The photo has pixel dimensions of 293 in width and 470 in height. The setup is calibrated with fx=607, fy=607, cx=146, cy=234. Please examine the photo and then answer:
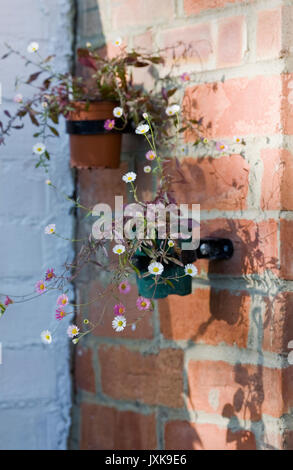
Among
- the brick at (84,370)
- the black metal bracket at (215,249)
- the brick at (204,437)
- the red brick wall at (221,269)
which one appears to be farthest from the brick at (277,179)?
the brick at (84,370)

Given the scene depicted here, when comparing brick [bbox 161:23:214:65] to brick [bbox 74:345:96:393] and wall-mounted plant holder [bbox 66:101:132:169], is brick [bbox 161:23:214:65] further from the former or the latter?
brick [bbox 74:345:96:393]

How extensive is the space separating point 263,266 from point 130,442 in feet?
1.75

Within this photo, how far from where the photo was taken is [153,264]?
1061 millimetres

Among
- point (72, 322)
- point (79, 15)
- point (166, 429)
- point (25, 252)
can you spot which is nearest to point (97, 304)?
point (72, 322)

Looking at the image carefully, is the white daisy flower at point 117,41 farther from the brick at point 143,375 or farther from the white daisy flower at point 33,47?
the brick at point 143,375

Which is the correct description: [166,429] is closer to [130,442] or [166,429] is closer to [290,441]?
[130,442]

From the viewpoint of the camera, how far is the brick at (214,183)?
121cm

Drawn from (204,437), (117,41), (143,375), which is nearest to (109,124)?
(117,41)

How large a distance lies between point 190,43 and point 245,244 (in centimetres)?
43

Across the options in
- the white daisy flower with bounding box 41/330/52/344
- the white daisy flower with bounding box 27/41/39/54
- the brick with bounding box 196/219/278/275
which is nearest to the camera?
the white daisy flower with bounding box 41/330/52/344

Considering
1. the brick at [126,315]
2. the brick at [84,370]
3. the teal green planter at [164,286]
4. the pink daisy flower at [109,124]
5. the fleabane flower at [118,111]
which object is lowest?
the brick at [84,370]

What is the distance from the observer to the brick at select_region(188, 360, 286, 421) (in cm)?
116

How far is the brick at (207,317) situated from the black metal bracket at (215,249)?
0.08 m

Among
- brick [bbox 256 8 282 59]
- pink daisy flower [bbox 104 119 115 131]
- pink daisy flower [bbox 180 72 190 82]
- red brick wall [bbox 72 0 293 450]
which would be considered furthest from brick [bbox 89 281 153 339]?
brick [bbox 256 8 282 59]
